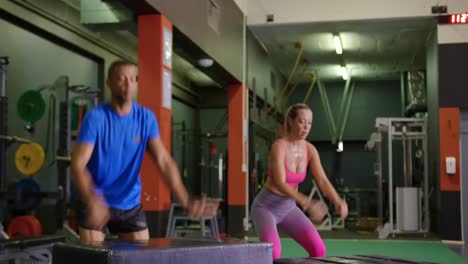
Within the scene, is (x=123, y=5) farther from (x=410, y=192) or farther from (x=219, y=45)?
(x=410, y=192)

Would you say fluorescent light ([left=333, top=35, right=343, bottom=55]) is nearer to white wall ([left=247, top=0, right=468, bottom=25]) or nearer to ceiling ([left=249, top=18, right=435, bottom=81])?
ceiling ([left=249, top=18, right=435, bottom=81])

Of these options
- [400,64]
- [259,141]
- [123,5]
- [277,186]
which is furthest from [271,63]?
[277,186]

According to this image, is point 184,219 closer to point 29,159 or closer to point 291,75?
point 29,159

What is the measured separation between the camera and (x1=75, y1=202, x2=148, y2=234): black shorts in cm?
247

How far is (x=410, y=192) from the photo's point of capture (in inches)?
390

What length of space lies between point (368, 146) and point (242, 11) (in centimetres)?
341

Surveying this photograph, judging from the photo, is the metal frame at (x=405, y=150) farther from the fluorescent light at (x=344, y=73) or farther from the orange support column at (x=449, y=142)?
the fluorescent light at (x=344, y=73)

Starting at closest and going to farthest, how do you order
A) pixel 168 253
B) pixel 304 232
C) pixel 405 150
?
pixel 168 253 < pixel 304 232 < pixel 405 150

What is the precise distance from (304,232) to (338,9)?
24.1ft

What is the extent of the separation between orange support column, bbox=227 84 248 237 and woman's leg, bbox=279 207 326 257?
6.63 metres

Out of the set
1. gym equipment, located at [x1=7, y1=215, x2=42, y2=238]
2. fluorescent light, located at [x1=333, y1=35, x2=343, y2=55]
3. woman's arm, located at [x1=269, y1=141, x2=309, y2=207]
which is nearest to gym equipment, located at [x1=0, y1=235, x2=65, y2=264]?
gym equipment, located at [x1=7, y1=215, x2=42, y2=238]

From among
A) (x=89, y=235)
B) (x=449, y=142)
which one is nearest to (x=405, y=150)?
(x=449, y=142)

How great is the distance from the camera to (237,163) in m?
10.0

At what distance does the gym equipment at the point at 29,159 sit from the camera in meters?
7.17
